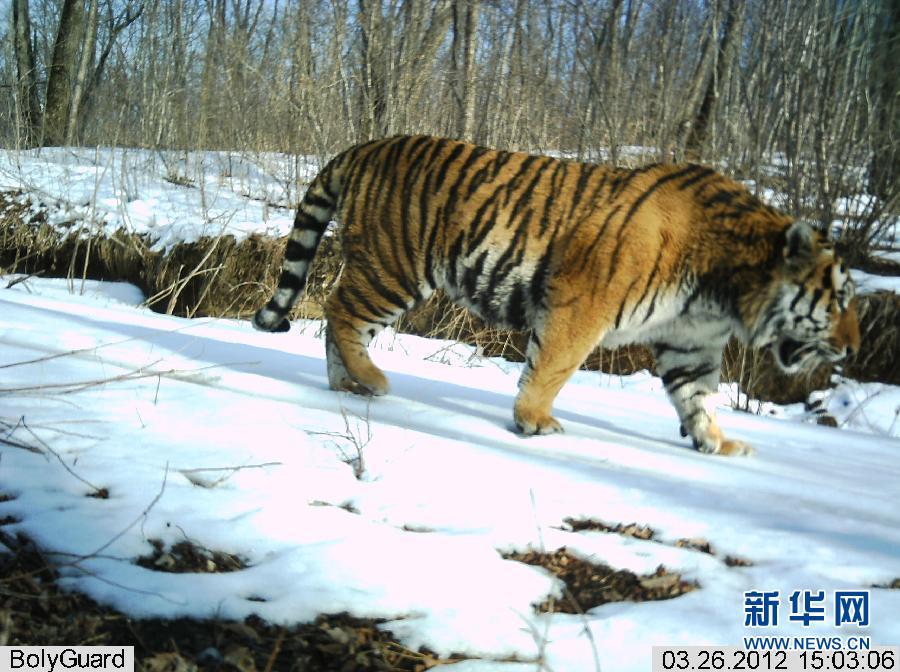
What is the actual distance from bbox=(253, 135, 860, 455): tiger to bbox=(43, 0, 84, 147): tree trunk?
12328 millimetres

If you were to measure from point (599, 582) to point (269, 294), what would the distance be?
5488 mm

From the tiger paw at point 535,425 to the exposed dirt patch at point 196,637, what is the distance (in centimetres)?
194

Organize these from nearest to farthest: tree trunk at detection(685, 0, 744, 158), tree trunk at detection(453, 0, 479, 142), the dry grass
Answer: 1. the dry grass
2. tree trunk at detection(685, 0, 744, 158)
3. tree trunk at detection(453, 0, 479, 142)

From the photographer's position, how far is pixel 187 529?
2.18 m

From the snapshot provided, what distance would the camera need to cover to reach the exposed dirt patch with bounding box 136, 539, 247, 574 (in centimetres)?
202

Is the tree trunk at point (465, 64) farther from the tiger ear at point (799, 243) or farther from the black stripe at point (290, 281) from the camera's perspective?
the tiger ear at point (799, 243)

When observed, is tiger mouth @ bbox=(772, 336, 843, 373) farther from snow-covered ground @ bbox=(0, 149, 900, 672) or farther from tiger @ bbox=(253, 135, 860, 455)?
snow-covered ground @ bbox=(0, 149, 900, 672)

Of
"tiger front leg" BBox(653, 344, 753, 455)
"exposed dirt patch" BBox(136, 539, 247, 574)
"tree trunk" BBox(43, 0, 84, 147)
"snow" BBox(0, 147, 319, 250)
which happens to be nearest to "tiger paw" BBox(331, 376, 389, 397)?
"tiger front leg" BBox(653, 344, 753, 455)

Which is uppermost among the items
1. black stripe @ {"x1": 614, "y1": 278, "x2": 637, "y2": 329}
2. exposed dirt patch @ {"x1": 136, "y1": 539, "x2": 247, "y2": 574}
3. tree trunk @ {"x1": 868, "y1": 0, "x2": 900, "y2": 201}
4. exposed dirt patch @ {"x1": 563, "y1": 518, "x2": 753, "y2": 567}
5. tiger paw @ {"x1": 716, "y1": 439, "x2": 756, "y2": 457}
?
tree trunk @ {"x1": 868, "y1": 0, "x2": 900, "y2": 201}

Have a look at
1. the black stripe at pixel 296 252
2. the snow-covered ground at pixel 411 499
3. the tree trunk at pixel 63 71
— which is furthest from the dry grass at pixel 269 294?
the tree trunk at pixel 63 71

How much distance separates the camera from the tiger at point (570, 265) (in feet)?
12.1

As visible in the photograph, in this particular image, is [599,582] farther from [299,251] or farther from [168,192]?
[168,192]

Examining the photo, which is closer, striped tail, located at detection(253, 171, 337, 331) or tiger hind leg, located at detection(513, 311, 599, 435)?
tiger hind leg, located at detection(513, 311, 599, 435)

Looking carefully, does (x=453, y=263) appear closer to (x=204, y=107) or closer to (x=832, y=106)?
(x=832, y=106)
